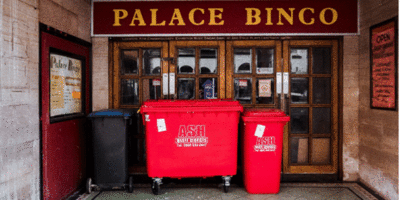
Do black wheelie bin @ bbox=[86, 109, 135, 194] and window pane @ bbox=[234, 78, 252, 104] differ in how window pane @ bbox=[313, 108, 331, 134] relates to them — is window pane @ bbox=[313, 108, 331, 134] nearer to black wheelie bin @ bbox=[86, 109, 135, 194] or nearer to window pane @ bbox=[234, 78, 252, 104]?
window pane @ bbox=[234, 78, 252, 104]

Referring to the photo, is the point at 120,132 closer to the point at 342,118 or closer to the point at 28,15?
the point at 28,15

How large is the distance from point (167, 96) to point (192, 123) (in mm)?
813

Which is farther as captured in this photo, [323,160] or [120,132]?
[323,160]

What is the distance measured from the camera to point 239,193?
11.2 feet

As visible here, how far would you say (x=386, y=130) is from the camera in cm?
323

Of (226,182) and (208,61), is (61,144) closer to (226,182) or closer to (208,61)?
(226,182)

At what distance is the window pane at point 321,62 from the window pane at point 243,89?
3.34 feet

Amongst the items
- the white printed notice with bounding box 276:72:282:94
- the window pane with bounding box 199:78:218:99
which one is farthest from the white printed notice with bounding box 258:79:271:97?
the window pane with bounding box 199:78:218:99

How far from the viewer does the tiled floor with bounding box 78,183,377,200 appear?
3312 mm

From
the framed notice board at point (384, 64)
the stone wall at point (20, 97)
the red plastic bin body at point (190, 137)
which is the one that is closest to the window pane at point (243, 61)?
the red plastic bin body at point (190, 137)

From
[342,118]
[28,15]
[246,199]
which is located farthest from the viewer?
[342,118]

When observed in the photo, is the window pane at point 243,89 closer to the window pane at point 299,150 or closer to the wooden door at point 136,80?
the window pane at point 299,150

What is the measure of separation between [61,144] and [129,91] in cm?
121

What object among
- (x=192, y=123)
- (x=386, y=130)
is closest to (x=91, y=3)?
(x=192, y=123)
